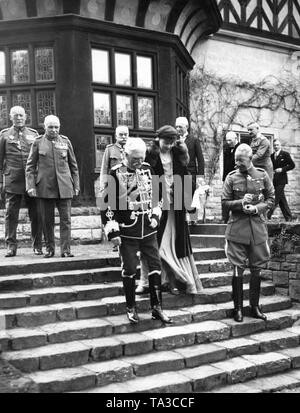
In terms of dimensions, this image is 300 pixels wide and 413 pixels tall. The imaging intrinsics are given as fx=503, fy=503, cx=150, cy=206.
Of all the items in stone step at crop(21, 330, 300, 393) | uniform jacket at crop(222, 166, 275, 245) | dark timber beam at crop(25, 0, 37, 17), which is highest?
dark timber beam at crop(25, 0, 37, 17)

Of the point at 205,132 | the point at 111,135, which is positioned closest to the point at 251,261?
the point at 111,135

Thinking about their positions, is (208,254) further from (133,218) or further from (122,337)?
(122,337)

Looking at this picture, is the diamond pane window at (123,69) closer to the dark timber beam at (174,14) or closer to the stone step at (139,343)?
the dark timber beam at (174,14)

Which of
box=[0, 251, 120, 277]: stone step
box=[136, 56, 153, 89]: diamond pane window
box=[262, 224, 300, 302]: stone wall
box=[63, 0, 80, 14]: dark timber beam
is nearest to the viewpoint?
box=[0, 251, 120, 277]: stone step

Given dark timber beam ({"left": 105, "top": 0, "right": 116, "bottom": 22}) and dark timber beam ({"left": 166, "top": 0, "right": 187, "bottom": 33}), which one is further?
dark timber beam ({"left": 166, "top": 0, "right": 187, "bottom": 33})

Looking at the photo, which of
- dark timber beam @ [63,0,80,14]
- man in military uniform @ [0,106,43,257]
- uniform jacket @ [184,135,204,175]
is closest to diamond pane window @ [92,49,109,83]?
dark timber beam @ [63,0,80,14]

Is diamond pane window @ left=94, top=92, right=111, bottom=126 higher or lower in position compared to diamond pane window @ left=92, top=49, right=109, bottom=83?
lower

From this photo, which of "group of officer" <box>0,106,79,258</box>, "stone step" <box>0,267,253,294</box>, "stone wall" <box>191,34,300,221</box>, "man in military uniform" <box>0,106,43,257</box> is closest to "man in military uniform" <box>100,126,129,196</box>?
"group of officer" <box>0,106,79,258</box>

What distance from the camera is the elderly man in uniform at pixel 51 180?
6469 millimetres

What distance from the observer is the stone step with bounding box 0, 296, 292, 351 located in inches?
178

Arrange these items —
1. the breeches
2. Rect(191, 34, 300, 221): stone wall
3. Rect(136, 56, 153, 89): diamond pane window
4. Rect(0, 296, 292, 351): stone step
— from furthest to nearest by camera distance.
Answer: Rect(191, 34, 300, 221): stone wall < Rect(136, 56, 153, 89): diamond pane window < the breeches < Rect(0, 296, 292, 351): stone step

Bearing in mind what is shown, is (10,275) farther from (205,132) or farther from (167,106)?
(205,132)

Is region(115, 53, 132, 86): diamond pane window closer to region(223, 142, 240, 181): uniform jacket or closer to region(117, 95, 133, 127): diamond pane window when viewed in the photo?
region(117, 95, 133, 127): diamond pane window

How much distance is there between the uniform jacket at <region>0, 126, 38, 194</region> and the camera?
666cm
